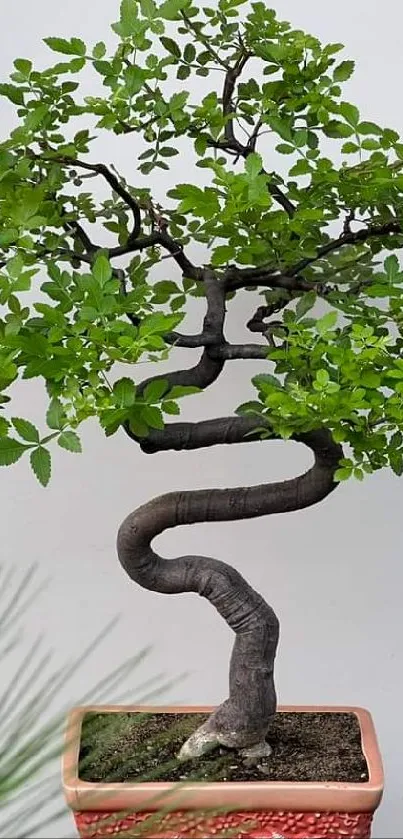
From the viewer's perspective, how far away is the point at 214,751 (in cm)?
179

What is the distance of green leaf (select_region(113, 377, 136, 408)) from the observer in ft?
4.71

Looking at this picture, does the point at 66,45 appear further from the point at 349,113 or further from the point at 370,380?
the point at 370,380

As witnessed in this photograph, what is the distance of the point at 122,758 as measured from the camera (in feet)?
5.80

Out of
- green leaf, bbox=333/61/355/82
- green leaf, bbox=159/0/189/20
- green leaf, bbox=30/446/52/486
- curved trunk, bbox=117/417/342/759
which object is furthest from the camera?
curved trunk, bbox=117/417/342/759

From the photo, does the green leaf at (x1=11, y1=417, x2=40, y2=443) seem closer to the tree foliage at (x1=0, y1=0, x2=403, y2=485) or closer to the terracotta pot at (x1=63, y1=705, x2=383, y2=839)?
the tree foliage at (x1=0, y1=0, x2=403, y2=485)

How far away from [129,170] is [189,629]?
2.75 ft

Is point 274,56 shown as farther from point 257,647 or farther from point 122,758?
point 122,758

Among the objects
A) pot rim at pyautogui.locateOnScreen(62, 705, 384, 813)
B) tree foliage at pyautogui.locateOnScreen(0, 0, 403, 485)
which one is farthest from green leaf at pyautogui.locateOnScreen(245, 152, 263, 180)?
pot rim at pyautogui.locateOnScreen(62, 705, 384, 813)

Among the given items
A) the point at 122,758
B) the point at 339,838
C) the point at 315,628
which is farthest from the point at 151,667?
the point at 339,838

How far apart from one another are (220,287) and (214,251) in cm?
19

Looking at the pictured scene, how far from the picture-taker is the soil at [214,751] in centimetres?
171

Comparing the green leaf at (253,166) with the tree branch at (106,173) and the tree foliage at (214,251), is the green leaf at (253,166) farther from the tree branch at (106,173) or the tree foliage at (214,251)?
the tree branch at (106,173)

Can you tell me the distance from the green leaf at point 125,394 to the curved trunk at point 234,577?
1.17 feet

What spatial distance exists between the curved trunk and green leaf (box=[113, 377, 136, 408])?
357 mm
